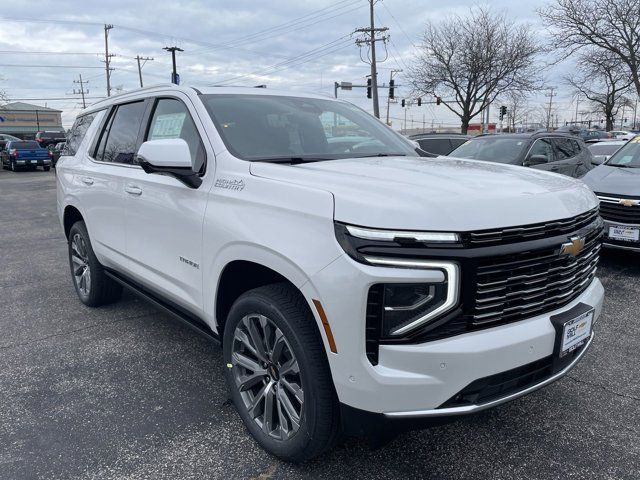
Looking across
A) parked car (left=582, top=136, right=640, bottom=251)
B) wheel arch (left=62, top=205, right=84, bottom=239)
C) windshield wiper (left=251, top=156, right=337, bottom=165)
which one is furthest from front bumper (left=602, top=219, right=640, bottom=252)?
wheel arch (left=62, top=205, right=84, bottom=239)

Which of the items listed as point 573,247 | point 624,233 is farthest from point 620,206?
point 573,247

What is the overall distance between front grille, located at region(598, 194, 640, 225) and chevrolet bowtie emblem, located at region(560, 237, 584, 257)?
3941 millimetres

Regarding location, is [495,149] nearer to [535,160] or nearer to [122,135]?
[535,160]

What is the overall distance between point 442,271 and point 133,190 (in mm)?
2469

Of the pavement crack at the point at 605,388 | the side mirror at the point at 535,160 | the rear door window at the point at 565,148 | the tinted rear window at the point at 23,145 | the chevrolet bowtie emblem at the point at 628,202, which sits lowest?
the pavement crack at the point at 605,388

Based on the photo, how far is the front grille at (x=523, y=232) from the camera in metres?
2.04

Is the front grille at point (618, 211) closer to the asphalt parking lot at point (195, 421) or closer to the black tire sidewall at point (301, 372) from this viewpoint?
the asphalt parking lot at point (195, 421)

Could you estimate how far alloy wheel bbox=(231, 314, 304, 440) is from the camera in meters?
2.45

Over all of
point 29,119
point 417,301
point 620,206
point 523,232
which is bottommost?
point 620,206

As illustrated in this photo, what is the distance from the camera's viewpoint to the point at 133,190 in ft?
12.0

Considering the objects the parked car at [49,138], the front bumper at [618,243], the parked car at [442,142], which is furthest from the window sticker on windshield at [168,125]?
the parked car at [49,138]

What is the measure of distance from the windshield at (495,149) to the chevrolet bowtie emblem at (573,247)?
694 centimetres

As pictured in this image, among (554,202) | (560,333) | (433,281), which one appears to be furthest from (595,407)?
(433,281)

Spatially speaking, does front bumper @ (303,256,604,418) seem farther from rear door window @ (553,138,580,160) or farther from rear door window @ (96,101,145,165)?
rear door window @ (553,138,580,160)
